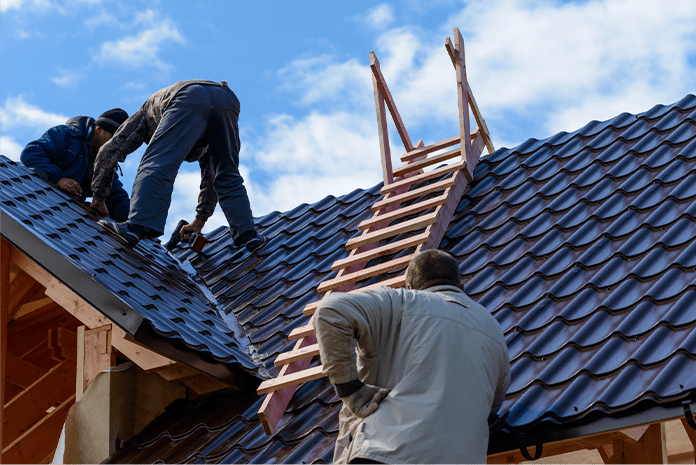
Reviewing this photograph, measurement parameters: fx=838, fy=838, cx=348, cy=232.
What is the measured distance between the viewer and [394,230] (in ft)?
20.0

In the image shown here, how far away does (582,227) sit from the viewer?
18.4 feet

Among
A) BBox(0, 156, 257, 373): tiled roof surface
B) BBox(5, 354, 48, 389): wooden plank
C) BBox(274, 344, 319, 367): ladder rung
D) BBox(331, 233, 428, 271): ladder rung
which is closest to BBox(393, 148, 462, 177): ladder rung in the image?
BBox(331, 233, 428, 271): ladder rung

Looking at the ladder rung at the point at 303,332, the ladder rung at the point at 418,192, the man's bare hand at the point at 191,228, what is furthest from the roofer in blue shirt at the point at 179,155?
the ladder rung at the point at 303,332

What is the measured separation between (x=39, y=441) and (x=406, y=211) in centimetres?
337

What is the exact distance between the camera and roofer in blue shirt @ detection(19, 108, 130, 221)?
297 inches

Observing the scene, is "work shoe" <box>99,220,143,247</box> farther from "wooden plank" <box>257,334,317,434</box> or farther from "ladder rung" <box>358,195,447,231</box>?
"wooden plank" <box>257,334,317,434</box>

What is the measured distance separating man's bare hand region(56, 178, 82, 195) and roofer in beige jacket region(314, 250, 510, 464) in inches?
184

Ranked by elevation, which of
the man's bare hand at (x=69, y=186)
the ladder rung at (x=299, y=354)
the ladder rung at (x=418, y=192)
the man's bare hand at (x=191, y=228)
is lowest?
the ladder rung at (x=299, y=354)

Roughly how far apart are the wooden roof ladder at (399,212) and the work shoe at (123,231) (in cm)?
186

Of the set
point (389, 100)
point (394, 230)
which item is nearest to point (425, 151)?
point (389, 100)

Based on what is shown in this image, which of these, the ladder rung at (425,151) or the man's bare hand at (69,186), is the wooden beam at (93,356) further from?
the ladder rung at (425,151)

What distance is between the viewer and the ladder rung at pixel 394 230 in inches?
237

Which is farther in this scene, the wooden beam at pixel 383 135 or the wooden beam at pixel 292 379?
the wooden beam at pixel 383 135

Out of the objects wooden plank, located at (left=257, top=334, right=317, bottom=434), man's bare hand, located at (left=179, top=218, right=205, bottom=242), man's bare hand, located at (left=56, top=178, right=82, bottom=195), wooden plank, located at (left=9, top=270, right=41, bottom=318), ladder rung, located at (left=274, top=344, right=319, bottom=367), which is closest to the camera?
wooden plank, located at (left=257, top=334, right=317, bottom=434)
